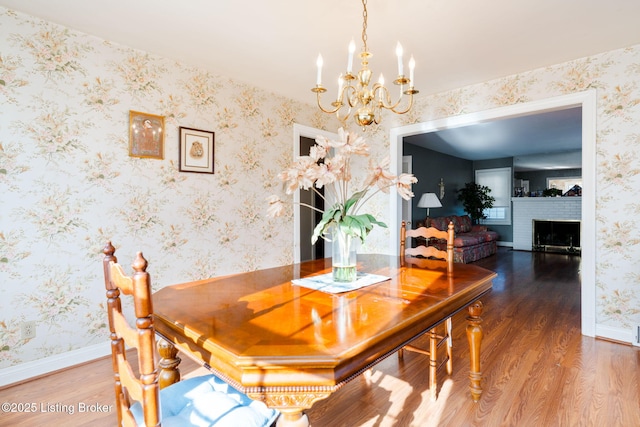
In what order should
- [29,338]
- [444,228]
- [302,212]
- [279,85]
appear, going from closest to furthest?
[29,338], [279,85], [302,212], [444,228]

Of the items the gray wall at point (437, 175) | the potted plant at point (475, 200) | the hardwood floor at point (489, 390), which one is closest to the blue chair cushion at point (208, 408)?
the hardwood floor at point (489, 390)

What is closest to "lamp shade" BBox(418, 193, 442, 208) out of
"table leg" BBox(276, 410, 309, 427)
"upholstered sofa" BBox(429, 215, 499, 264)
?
"upholstered sofa" BBox(429, 215, 499, 264)

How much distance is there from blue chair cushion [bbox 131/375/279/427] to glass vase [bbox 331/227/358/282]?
67 centimetres

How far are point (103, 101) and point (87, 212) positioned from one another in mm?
848

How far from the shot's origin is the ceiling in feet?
6.83

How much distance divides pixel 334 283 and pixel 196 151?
2.08m

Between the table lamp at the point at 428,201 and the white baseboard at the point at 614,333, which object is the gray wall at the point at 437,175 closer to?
the table lamp at the point at 428,201

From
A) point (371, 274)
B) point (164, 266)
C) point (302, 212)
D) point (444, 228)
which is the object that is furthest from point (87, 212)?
point (444, 228)

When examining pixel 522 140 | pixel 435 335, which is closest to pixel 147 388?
pixel 435 335

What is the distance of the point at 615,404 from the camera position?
6.11ft

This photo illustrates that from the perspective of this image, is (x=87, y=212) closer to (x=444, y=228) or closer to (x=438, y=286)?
(x=438, y=286)

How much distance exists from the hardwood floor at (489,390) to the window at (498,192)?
6523mm

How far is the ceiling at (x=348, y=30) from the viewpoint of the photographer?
2.08m

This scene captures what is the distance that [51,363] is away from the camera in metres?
2.28
